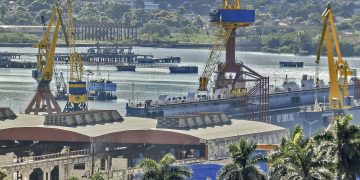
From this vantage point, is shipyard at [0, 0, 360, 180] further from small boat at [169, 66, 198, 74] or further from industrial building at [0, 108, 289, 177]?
small boat at [169, 66, 198, 74]

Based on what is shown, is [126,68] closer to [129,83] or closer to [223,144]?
[129,83]

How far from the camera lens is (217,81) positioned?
10425cm

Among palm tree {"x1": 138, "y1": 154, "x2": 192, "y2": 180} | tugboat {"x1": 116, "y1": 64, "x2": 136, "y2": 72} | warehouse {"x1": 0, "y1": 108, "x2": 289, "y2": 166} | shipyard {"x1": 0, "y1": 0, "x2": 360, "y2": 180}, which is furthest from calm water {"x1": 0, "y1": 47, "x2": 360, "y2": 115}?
palm tree {"x1": 138, "y1": 154, "x2": 192, "y2": 180}

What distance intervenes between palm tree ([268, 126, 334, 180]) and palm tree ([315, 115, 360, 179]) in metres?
0.28

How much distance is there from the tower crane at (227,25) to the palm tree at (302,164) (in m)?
55.6

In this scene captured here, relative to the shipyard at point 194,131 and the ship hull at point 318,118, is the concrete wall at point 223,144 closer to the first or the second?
the shipyard at point 194,131

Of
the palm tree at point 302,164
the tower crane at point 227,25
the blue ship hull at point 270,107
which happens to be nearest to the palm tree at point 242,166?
the palm tree at point 302,164

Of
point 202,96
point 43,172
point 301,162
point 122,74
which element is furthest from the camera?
point 122,74

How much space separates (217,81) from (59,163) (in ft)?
148

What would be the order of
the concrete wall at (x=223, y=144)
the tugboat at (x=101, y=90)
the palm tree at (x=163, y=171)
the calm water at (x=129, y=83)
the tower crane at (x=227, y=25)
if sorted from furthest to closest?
the tugboat at (x=101, y=90)
the calm water at (x=129, y=83)
the tower crane at (x=227, y=25)
the concrete wall at (x=223, y=144)
the palm tree at (x=163, y=171)

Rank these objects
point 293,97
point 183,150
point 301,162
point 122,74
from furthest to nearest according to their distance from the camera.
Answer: point 122,74
point 293,97
point 183,150
point 301,162

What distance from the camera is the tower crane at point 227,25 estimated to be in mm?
98250

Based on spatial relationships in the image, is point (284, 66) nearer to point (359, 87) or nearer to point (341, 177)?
point (359, 87)

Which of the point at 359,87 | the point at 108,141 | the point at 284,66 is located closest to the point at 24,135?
the point at 108,141
